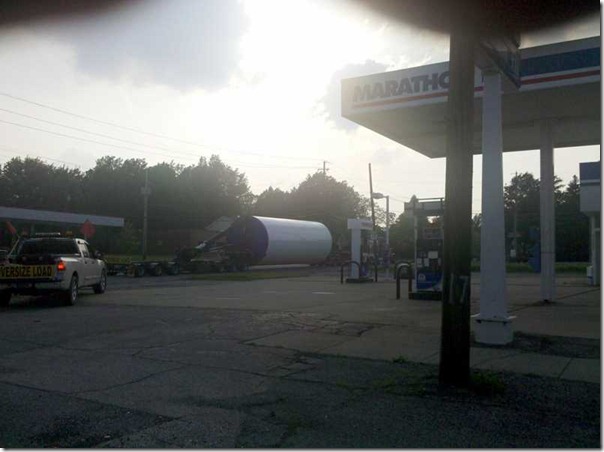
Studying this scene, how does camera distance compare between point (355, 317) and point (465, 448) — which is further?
point (355, 317)

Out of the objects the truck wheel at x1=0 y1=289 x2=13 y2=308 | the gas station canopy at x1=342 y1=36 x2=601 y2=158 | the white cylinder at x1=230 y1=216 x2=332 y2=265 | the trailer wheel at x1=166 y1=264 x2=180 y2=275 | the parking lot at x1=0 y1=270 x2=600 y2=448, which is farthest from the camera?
the white cylinder at x1=230 y1=216 x2=332 y2=265

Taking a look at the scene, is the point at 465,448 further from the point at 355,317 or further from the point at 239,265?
the point at 239,265

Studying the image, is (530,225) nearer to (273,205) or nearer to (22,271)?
(273,205)

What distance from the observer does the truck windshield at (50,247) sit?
1845cm

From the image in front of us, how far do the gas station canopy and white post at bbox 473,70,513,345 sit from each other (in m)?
2.95

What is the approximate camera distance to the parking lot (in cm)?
561

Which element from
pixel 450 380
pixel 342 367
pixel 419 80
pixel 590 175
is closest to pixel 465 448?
pixel 450 380

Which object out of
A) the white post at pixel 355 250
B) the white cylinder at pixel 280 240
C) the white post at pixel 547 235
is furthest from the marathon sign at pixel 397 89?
the white cylinder at pixel 280 240

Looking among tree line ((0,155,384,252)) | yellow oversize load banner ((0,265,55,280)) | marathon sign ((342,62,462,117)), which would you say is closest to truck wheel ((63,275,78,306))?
yellow oversize load banner ((0,265,55,280))

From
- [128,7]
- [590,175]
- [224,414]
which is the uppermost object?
[590,175]

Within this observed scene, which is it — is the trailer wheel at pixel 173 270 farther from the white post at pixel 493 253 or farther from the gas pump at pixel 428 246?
the white post at pixel 493 253

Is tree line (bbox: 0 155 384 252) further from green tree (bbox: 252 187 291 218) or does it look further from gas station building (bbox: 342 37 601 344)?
gas station building (bbox: 342 37 601 344)

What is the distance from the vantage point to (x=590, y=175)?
26844 millimetres

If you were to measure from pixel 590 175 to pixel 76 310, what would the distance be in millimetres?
21238
